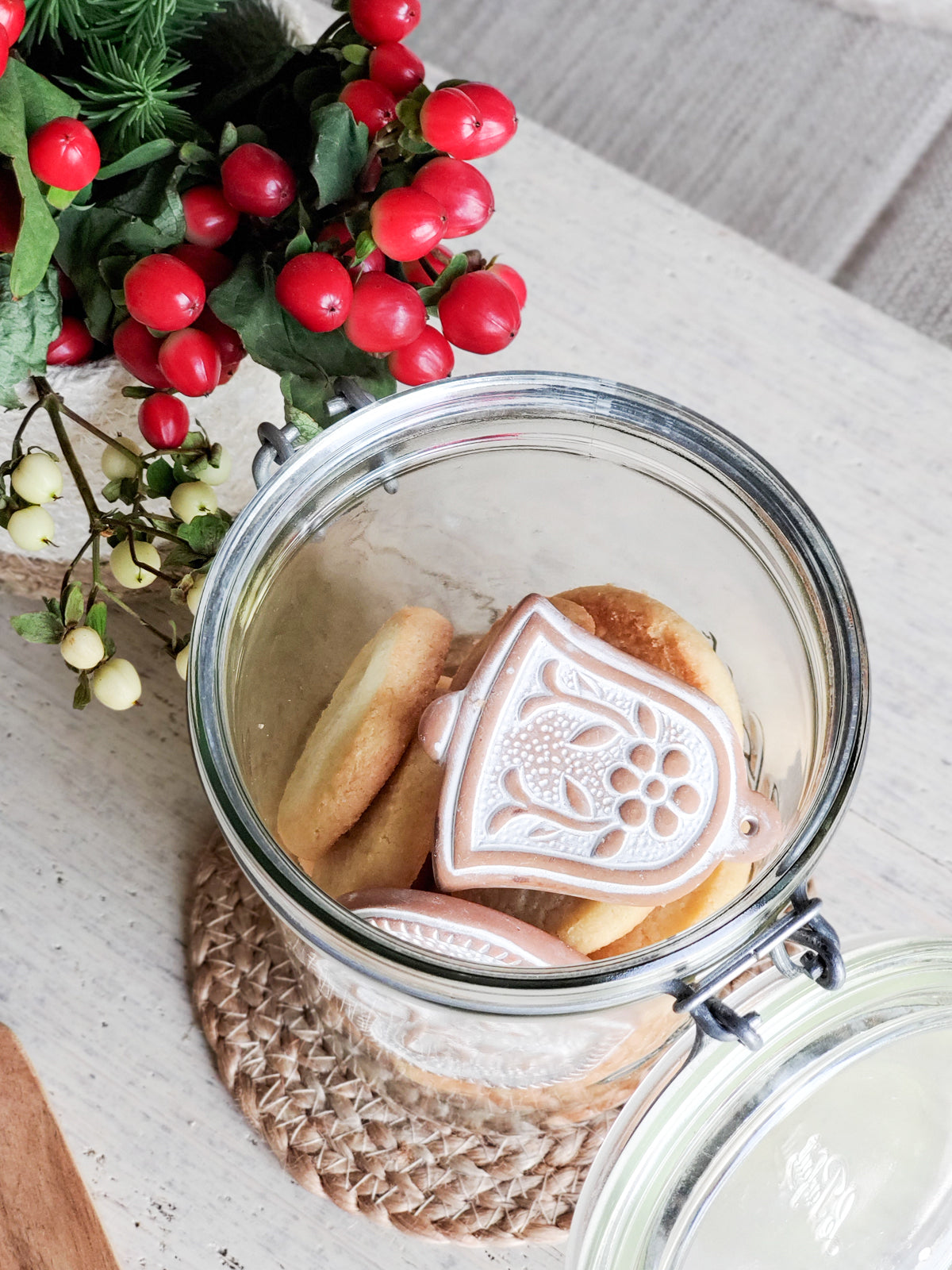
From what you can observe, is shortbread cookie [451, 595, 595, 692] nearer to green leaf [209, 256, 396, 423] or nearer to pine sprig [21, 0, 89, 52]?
green leaf [209, 256, 396, 423]

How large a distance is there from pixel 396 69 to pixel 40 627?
8.4 inches

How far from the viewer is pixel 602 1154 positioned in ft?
1.25

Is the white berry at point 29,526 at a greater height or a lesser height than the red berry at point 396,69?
lesser

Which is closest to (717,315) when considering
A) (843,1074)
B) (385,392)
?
(385,392)

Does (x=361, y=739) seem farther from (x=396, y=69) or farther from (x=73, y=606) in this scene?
(x=396, y=69)

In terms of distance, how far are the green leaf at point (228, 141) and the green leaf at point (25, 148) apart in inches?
1.8

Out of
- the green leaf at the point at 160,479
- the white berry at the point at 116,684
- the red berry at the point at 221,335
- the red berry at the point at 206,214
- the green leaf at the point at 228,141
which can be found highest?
the green leaf at the point at 228,141

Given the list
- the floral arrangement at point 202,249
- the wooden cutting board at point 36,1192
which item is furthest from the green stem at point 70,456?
the wooden cutting board at point 36,1192

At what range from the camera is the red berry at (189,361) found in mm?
364

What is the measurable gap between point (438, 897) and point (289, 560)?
14cm

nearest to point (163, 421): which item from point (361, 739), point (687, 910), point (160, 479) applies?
point (160, 479)

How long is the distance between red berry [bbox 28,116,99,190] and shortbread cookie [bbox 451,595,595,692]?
0.58ft

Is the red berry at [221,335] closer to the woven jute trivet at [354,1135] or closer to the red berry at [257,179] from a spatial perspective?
the red berry at [257,179]

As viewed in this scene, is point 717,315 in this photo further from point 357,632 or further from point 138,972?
point 138,972
